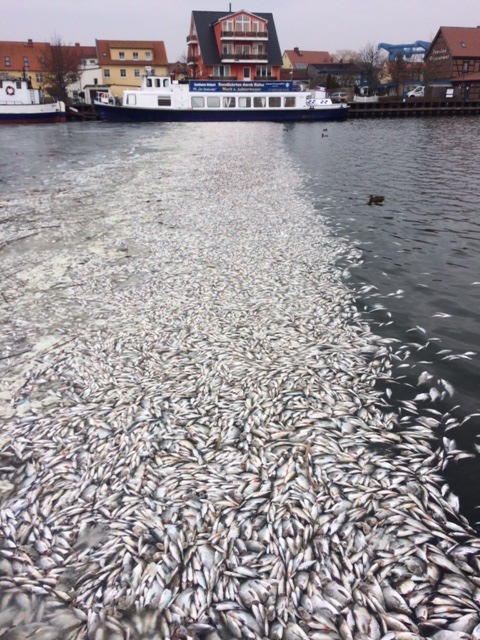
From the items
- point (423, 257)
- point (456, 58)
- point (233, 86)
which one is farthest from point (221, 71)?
point (423, 257)

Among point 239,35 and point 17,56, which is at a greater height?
point 17,56

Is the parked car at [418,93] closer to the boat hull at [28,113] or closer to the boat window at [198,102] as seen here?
the boat window at [198,102]

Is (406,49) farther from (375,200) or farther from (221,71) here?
(375,200)

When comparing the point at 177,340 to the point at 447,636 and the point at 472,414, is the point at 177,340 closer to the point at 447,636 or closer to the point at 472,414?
the point at 472,414

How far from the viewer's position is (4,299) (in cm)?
927

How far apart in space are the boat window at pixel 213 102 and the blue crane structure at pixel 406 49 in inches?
2279

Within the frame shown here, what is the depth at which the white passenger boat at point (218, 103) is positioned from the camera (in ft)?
202

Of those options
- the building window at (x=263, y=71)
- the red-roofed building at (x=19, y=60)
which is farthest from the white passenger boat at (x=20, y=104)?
the red-roofed building at (x=19, y=60)

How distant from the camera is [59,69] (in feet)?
257

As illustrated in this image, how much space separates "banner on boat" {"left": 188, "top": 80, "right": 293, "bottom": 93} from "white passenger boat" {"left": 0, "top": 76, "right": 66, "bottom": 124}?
1950cm

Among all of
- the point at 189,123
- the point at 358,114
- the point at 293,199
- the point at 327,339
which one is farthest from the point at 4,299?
the point at 358,114

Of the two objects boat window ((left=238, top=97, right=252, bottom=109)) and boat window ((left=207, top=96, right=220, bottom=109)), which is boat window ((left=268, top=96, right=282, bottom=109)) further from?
boat window ((left=207, top=96, right=220, bottom=109))

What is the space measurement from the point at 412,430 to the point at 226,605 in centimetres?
316

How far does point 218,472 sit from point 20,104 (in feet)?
222
